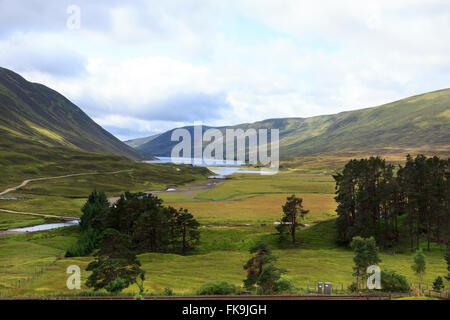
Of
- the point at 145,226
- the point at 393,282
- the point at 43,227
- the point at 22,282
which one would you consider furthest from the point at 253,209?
the point at 393,282

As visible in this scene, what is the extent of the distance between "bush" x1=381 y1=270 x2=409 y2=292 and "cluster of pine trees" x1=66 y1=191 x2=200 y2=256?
175ft

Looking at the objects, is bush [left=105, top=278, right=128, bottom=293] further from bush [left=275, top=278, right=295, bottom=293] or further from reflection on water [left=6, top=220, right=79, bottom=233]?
reflection on water [left=6, top=220, right=79, bottom=233]

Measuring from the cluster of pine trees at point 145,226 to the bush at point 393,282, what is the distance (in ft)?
175

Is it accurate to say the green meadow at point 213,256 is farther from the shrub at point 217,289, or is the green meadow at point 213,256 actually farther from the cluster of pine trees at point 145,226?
the cluster of pine trees at point 145,226

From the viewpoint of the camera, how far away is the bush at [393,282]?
35588 millimetres

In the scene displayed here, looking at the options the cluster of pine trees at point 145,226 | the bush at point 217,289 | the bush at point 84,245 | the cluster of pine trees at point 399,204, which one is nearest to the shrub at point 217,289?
the bush at point 217,289

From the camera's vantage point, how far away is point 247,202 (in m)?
160

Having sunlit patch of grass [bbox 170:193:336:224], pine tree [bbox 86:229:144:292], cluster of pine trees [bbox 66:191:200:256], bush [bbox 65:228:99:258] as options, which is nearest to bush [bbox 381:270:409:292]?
pine tree [bbox 86:229:144:292]

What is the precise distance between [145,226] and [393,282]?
204 ft

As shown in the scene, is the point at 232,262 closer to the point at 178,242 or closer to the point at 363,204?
the point at 178,242

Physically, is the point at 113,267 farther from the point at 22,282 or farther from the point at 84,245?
the point at 84,245

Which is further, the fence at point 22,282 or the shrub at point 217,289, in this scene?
the fence at point 22,282

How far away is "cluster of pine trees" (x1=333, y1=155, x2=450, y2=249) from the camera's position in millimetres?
Answer: 75000
